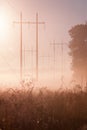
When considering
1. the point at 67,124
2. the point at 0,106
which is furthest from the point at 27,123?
the point at 0,106

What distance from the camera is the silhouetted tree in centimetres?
6369

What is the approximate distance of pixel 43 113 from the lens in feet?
38.5

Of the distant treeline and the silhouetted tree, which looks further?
the silhouetted tree

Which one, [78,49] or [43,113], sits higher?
[78,49]

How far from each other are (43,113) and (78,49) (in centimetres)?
5399

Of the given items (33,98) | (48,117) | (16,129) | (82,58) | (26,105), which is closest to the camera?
(16,129)

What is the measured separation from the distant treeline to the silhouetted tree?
4732 centimetres

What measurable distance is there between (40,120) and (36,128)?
570 mm

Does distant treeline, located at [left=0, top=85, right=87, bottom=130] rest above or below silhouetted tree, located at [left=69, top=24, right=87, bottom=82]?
below

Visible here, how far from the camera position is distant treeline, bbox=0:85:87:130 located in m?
10.8

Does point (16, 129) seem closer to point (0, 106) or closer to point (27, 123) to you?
point (27, 123)

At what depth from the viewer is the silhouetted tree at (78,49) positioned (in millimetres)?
63688

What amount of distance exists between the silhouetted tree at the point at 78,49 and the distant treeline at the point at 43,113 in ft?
155

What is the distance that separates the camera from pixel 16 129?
10531mm
